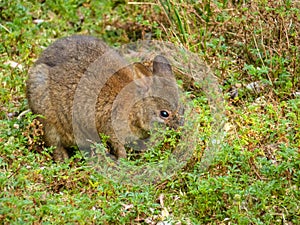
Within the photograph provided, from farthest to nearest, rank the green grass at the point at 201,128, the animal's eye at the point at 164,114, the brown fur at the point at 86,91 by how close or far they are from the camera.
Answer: the brown fur at the point at 86,91
the animal's eye at the point at 164,114
the green grass at the point at 201,128

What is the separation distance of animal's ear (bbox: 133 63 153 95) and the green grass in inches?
25.5

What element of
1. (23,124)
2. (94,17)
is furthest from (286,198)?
(94,17)

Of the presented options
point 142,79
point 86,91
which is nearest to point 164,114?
point 142,79

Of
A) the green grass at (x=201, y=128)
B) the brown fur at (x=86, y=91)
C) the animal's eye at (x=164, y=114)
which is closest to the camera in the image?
the green grass at (x=201, y=128)

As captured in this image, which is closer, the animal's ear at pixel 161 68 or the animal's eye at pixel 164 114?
the animal's eye at pixel 164 114

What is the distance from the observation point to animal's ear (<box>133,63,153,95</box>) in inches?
236

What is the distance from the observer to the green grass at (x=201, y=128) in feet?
16.3

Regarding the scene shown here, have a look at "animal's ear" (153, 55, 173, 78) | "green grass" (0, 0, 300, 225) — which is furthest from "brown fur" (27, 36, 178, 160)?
"green grass" (0, 0, 300, 225)

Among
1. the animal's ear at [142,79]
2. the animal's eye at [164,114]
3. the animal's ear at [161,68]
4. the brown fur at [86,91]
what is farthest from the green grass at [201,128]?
the animal's ear at [142,79]

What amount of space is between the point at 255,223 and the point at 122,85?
2.10 m

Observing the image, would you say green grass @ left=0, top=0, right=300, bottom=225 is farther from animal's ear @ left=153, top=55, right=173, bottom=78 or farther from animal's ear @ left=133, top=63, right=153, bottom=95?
animal's ear @ left=133, top=63, right=153, bottom=95

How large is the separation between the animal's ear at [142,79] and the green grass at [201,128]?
2.13 feet

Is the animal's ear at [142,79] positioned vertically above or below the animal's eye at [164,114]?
above

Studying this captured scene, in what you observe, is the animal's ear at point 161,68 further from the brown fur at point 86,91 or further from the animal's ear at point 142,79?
the animal's ear at point 142,79
